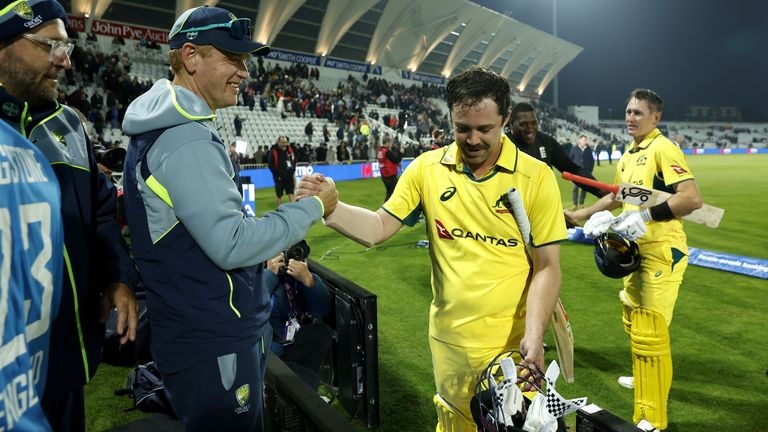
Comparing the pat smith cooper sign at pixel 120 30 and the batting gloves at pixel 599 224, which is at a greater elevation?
the pat smith cooper sign at pixel 120 30

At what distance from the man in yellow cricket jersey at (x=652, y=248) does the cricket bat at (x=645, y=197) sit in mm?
74

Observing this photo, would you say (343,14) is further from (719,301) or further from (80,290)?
(80,290)

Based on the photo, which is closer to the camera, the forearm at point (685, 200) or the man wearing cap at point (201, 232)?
the man wearing cap at point (201, 232)

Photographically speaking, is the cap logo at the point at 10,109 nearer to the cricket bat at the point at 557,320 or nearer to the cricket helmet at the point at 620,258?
the cricket bat at the point at 557,320

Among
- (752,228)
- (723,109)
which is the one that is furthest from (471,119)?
(723,109)

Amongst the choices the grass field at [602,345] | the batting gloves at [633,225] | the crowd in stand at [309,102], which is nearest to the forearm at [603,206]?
the batting gloves at [633,225]

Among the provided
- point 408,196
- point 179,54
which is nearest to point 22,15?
point 179,54

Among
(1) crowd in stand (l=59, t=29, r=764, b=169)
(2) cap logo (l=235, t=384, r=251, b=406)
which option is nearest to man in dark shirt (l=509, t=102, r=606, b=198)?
(2) cap logo (l=235, t=384, r=251, b=406)

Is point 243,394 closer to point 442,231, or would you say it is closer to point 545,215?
point 442,231

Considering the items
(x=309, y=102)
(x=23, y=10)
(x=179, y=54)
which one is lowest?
(x=179, y=54)

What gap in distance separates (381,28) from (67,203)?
4327cm

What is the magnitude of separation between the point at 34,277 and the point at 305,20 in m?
39.3

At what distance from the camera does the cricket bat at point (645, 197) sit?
341 centimetres

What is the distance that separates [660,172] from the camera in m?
3.51
